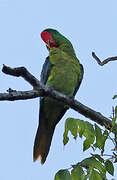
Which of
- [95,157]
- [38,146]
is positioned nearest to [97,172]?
[95,157]

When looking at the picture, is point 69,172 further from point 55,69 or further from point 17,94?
point 55,69

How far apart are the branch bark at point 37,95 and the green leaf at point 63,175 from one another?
483 millimetres

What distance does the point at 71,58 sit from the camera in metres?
5.40

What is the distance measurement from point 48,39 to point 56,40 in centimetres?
13

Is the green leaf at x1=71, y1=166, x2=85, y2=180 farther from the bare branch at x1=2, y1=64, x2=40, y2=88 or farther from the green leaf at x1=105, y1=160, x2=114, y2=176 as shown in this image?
the bare branch at x1=2, y1=64, x2=40, y2=88

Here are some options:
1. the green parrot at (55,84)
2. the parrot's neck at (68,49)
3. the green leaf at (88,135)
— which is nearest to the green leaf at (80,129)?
the green leaf at (88,135)

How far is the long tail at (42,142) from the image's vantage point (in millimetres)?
4652

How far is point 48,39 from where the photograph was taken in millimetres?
5969

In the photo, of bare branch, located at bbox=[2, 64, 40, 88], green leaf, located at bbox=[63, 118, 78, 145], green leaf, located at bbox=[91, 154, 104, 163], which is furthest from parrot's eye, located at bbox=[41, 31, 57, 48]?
green leaf, located at bbox=[91, 154, 104, 163]

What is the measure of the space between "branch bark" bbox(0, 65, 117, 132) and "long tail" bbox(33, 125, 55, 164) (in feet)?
3.75

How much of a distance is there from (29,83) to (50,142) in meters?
1.80

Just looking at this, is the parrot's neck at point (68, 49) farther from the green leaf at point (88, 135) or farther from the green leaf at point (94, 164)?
the green leaf at point (94, 164)

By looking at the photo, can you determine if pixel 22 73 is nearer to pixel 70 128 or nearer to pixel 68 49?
pixel 70 128

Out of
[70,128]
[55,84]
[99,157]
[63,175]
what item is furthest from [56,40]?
[63,175]
